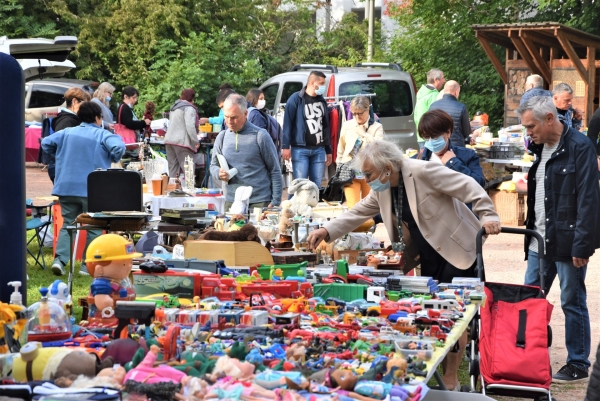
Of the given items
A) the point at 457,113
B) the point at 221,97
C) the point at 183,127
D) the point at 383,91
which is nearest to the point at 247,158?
the point at 457,113

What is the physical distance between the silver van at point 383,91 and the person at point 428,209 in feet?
33.4

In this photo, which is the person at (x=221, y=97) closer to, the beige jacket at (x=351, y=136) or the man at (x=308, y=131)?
the man at (x=308, y=131)

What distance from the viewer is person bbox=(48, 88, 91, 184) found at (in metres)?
10.8

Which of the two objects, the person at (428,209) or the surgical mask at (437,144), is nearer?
the person at (428,209)

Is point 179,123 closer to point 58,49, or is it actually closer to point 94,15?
point 58,49

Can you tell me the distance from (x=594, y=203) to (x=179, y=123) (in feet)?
Answer: 30.0

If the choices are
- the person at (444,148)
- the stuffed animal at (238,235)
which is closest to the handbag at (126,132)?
the person at (444,148)

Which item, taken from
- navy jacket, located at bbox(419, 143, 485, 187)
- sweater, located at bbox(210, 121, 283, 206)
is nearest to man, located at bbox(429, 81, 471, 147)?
sweater, located at bbox(210, 121, 283, 206)

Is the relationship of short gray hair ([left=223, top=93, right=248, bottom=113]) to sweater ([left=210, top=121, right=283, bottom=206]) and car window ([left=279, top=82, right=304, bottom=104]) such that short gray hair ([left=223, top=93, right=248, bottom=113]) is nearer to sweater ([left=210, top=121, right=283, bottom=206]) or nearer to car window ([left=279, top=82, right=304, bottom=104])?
sweater ([left=210, top=121, right=283, bottom=206])

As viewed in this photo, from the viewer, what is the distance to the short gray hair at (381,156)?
6.09m

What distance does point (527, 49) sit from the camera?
19031 mm

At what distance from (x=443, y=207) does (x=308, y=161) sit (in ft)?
20.4

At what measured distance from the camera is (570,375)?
666 cm

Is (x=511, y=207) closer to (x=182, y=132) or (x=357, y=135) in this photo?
(x=357, y=135)
